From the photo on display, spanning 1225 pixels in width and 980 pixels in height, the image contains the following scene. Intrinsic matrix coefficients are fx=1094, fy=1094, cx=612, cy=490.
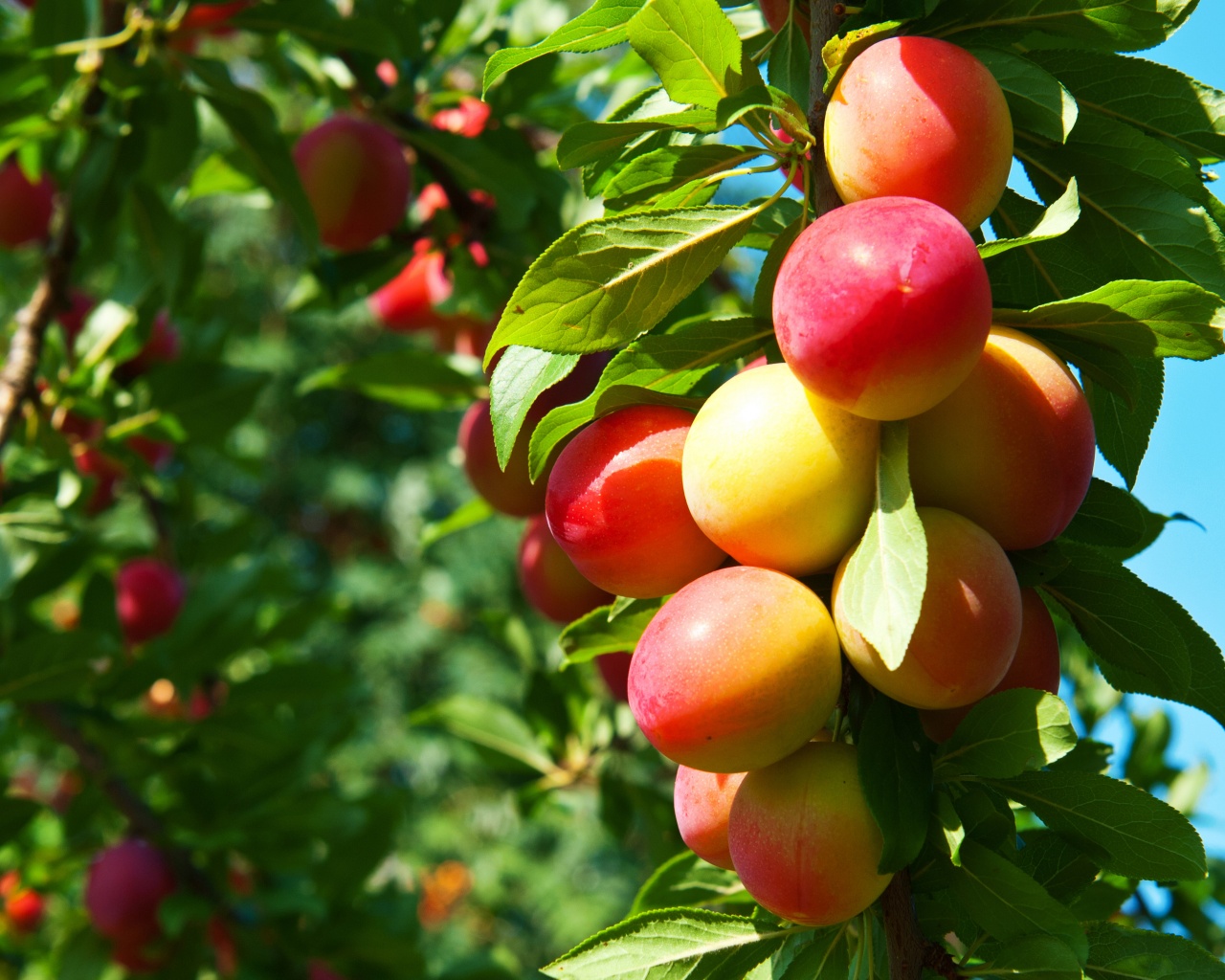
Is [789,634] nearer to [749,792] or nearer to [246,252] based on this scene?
[749,792]

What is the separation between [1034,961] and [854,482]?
0.57 ft

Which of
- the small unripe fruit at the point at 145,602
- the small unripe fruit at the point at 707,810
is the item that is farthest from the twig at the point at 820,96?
the small unripe fruit at the point at 145,602

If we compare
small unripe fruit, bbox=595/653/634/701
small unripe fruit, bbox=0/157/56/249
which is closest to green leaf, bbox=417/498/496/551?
small unripe fruit, bbox=595/653/634/701

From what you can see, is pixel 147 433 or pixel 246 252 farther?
pixel 246 252

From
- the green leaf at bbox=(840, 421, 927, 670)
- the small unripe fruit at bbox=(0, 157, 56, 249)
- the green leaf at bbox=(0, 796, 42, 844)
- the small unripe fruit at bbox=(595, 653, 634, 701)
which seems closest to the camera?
the green leaf at bbox=(840, 421, 927, 670)

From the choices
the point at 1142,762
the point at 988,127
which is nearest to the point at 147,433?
the point at 988,127

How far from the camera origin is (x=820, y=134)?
43 centimetres

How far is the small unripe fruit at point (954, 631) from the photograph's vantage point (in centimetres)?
35

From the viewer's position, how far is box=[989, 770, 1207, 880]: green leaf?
1.23 ft

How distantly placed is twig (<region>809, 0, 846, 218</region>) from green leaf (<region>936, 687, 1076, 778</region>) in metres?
0.19

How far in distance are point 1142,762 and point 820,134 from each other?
2.81ft

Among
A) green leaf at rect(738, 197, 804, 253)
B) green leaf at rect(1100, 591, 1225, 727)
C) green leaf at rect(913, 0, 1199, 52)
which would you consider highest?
green leaf at rect(913, 0, 1199, 52)

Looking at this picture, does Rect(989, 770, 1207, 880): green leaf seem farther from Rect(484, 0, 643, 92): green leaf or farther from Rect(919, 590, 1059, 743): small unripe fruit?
Rect(484, 0, 643, 92): green leaf

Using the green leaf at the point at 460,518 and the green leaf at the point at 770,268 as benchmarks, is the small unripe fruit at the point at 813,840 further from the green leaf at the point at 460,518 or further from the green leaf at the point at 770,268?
the green leaf at the point at 460,518
